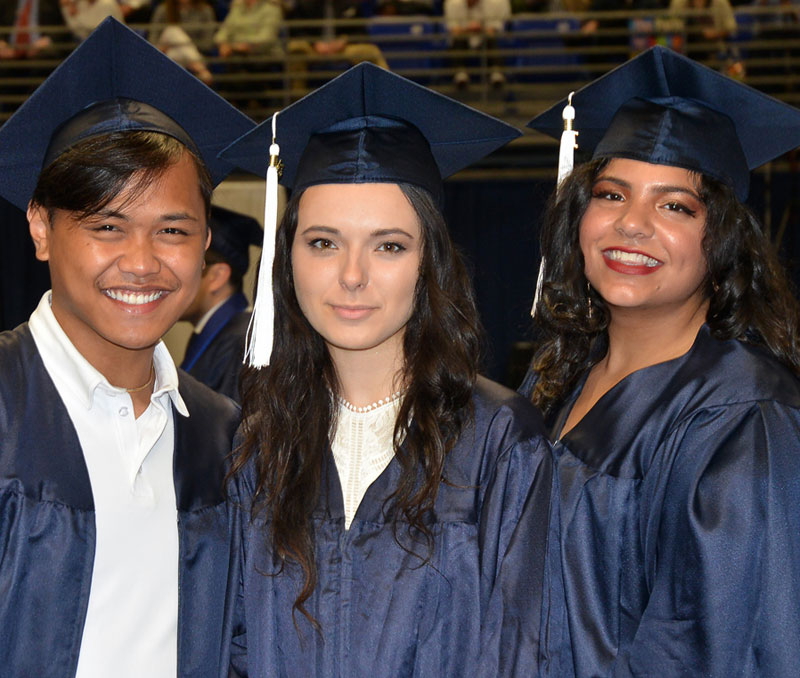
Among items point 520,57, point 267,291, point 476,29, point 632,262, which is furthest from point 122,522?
point 520,57

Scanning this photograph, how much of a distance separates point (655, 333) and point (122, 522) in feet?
4.24

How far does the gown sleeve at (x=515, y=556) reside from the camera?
6.66 feet

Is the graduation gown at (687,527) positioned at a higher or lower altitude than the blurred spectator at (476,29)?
lower

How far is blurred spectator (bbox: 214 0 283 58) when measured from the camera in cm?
871

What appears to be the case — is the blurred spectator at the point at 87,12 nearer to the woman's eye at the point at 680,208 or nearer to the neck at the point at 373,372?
the neck at the point at 373,372

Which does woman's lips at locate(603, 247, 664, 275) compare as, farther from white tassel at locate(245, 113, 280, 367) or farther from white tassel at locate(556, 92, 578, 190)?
white tassel at locate(245, 113, 280, 367)

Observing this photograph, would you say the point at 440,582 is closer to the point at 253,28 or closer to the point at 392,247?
the point at 392,247

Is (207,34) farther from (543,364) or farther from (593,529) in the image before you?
(593,529)

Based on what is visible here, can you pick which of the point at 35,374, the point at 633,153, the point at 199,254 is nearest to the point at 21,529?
the point at 35,374

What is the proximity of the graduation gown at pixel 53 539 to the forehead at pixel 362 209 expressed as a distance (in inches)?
24.7

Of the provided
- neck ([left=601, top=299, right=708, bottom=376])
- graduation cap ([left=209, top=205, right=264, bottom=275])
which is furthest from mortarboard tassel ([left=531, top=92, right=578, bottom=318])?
graduation cap ([left=209, top=205, right=264, bottom=275])

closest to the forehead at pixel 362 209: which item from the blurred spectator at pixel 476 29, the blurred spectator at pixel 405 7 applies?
the blurred spectator at pixel 476 29

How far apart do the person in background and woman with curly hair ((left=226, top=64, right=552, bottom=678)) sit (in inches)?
93.0

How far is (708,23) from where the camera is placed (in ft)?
27.5
